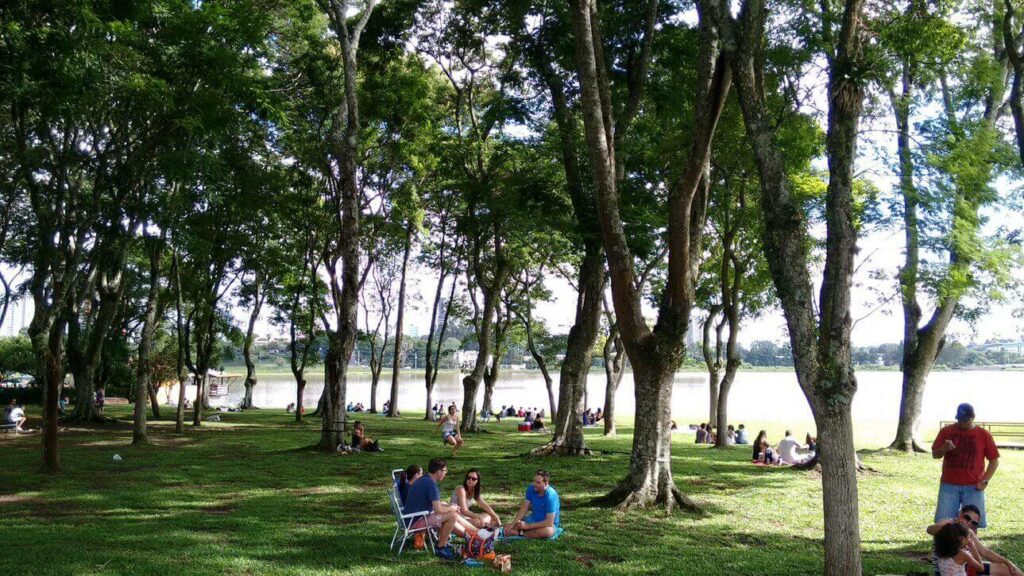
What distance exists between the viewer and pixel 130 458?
15.0 metres

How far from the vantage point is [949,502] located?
775 cm

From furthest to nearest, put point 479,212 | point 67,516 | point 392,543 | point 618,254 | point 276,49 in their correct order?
point 479,212
point 276,49
point 618,254
point 67,516
point 392,543

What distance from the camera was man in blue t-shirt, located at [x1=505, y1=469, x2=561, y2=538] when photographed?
8.30m

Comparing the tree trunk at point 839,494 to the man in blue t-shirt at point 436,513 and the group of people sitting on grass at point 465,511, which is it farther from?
the man in blue t-shirt at point 436,513

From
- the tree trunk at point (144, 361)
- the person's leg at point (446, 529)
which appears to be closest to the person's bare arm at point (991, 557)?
the person's leg at point (446, 529)

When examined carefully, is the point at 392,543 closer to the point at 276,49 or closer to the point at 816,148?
the point at 816,148

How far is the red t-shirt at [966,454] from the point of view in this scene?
7.55 m

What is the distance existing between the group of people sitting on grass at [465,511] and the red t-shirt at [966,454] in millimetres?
4121

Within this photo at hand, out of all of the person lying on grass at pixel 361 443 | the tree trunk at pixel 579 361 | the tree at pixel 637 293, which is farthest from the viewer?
the person lying on grass at pixel 361 443

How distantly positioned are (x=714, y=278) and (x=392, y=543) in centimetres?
1904

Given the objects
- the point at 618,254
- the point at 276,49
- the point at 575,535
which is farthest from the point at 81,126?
the point at 575,535

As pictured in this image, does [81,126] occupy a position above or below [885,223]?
above

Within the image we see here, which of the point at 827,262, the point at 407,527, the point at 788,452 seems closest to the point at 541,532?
the point at 407,527

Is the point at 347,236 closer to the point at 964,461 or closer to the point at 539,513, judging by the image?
the point at 539,513
